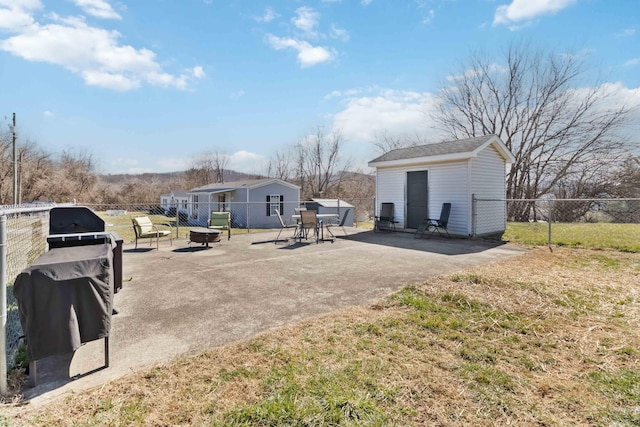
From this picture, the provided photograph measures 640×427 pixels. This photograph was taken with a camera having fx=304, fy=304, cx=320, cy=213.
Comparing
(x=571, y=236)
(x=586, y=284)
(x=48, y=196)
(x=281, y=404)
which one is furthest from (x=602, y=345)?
(x=48, y=196)

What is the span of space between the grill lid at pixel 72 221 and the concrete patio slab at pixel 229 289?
1043mm

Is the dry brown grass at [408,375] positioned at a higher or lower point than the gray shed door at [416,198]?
lower

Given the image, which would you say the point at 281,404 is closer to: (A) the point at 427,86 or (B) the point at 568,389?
(B) the point at 568,389

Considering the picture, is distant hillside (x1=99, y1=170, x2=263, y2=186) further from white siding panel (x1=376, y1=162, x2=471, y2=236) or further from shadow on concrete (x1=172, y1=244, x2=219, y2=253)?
shadow on concrete (x1=172, y1=244, x2=219, y2=253)

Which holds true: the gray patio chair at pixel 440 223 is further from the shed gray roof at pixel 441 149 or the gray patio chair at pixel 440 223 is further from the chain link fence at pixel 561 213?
the shed gray roof at pixel 441 149

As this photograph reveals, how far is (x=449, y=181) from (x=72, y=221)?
9578mm

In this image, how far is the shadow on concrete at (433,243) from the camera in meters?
7.55

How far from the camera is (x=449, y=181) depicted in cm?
988

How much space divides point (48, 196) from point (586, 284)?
123 feet

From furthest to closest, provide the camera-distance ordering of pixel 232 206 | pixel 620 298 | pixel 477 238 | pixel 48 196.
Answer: pixel 48 196 → pixel 232 206 → pixel 477 238 → pixel 620 298

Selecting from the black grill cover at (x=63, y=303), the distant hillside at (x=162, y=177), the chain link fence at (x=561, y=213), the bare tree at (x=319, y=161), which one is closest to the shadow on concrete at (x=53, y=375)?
the black grill cover at (x=63, y=303)

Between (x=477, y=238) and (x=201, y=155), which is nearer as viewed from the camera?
(x=477, y=238)

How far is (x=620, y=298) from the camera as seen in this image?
388 cm

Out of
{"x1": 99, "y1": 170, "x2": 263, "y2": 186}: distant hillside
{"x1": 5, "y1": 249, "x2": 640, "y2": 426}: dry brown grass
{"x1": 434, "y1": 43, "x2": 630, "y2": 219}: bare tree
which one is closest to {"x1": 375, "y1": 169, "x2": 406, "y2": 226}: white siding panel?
{"x1": 5, "y1": 249, "x2": 640, "y2": 426}: dry brown grass
